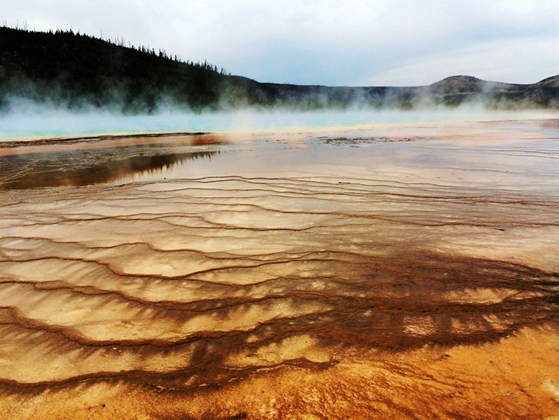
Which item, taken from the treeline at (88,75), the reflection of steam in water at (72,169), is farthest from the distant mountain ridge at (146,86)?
the reflection of steam in water at (72,169)

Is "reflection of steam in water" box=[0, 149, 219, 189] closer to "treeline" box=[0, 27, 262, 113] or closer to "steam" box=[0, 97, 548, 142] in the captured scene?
"steam" box=[0, 97, 548, 142]

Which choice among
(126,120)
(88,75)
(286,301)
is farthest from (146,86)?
(286,301)

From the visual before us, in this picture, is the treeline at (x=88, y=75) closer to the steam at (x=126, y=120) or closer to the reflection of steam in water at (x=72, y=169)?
the steam at (x=126, y=120)

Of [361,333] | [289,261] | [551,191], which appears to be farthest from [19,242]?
[551,191]

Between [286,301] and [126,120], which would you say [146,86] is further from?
[286,301]

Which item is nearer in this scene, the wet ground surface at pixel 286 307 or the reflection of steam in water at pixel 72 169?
the wet ground surface at pixel 286 307

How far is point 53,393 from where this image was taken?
124 cm

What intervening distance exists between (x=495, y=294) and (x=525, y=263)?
50 cm

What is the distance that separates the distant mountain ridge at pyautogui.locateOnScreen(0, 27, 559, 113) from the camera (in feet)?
103

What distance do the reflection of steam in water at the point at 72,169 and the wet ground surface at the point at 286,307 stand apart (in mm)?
1994

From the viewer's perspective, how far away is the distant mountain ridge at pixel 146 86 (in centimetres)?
3141

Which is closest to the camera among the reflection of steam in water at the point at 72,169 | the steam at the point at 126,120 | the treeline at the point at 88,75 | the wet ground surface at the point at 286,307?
the wet ground surface at the point at 286,307

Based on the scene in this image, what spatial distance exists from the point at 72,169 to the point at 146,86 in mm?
36501

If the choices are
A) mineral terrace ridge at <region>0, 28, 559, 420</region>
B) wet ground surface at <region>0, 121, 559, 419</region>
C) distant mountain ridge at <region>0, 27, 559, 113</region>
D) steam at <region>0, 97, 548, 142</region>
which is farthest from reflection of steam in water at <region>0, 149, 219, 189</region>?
distant mountain ridge at <region>0, 27, 559, 113</region>
